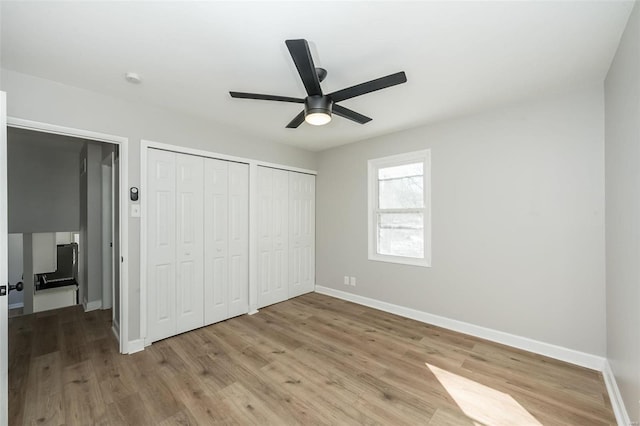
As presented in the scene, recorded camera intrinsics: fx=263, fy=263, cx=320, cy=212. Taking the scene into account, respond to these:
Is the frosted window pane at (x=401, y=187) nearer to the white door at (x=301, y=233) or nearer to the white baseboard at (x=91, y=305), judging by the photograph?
the white door at (x=301, y=233)

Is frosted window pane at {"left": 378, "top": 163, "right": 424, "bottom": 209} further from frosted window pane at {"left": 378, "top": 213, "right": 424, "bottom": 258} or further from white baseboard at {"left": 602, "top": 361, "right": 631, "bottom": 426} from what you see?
white baseboard at {"left": 602, "top": 361, "right": 631, "bottom": 426}

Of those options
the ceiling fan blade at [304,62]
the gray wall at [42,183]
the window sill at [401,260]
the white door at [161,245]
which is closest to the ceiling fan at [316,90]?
the ceiling fan blade at [304,62]

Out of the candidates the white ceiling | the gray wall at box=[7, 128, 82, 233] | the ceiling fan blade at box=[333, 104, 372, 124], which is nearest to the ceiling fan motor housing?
the ceiling fan blade at box=[333, 104, 372, 124]

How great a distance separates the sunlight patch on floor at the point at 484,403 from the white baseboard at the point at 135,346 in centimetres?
285

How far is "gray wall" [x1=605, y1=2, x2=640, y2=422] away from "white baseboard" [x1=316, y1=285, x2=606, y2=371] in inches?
11.1

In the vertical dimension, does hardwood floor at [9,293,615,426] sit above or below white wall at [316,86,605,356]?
below

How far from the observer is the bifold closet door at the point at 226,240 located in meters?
3.29

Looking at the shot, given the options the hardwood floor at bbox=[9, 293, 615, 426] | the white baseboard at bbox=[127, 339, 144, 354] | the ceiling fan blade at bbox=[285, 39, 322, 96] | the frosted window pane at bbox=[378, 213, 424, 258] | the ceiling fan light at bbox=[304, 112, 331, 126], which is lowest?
the hardwood floor at bbox=[9, 293, 615, 426]

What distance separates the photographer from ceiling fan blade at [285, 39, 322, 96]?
1378 mm

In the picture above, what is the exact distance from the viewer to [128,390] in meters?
2.05

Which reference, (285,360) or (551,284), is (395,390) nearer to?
(285,360)

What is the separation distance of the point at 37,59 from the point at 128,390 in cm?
260

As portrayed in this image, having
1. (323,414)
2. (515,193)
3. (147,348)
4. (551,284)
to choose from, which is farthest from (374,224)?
(147,348)

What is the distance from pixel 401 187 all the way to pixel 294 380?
2.68 meters
